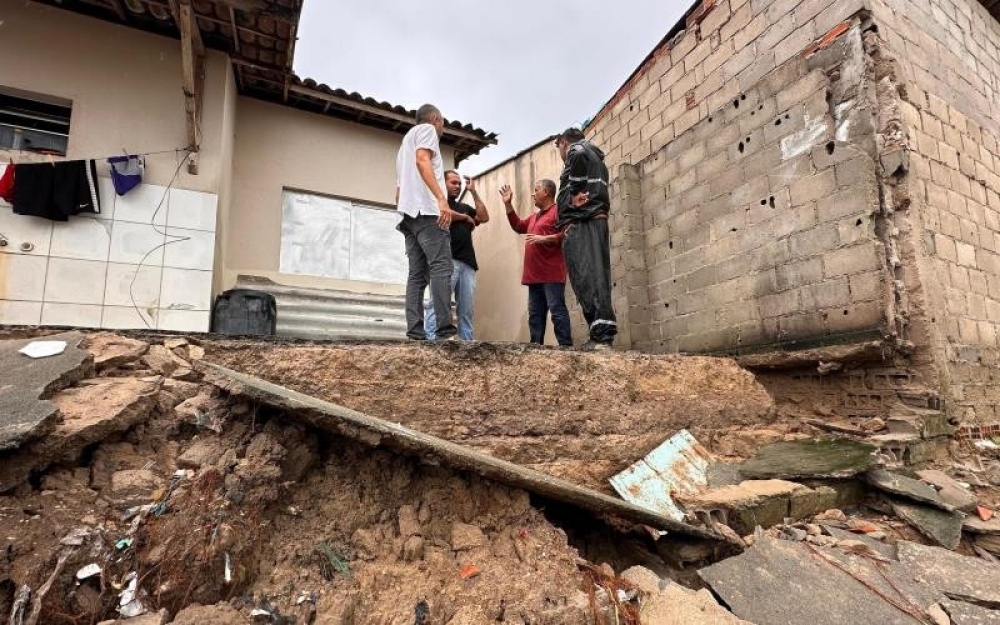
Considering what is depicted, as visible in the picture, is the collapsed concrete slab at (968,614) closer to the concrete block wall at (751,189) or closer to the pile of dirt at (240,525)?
the pile of dirt at (240,525)

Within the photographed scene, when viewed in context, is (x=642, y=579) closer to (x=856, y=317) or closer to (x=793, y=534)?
(x=793, y=534)

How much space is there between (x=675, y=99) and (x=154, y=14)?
16.6 feet

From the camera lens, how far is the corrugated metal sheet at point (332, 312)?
558 centimetres

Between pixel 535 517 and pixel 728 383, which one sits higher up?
pixel 728 383

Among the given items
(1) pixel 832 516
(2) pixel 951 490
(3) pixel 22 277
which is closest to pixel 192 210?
(3) pixel 22 277

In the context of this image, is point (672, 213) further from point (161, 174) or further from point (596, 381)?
point (161, 174)

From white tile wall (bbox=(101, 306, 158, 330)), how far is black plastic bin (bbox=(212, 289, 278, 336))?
0.51 m

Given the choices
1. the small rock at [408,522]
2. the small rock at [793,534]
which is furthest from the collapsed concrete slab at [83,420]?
the small rock at [793,534]

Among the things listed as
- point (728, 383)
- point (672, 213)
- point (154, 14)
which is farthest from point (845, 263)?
point (154, 14)

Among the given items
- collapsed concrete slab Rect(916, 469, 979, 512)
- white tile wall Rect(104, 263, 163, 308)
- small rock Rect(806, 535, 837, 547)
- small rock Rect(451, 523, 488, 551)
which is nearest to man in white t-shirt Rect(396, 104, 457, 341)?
small rock Rect(451, 523, 488, 551)

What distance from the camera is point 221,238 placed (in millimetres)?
A: 5234

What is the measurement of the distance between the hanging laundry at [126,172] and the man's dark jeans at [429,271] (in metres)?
3.01

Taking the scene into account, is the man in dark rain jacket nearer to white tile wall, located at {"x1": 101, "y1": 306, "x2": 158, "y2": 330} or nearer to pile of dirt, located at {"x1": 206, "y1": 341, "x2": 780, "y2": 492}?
pile of dirt, located at {"x1": 206, "y1": 341, "x2": 780, "y2": 492}

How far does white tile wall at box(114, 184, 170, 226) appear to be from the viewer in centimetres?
462
